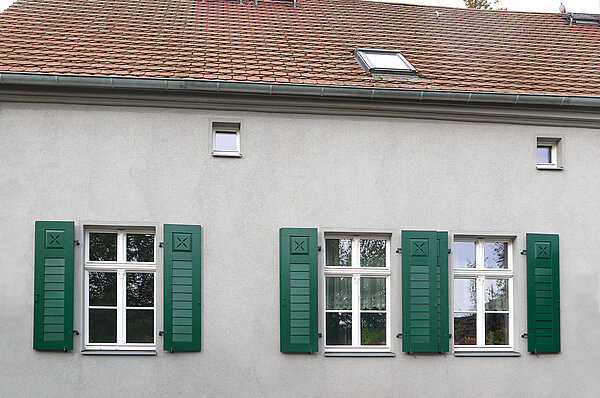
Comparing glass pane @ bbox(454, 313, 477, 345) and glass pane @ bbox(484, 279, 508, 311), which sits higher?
glass pane @ bbox(484, 279, 508, 311)

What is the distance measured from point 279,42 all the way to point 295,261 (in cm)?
310

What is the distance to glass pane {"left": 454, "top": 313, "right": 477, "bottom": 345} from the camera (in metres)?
8.02

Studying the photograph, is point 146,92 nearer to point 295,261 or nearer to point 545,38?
point 295,261

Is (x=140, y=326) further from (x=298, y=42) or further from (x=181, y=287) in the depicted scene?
(x=298, y=42)

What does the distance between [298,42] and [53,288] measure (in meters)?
4.30

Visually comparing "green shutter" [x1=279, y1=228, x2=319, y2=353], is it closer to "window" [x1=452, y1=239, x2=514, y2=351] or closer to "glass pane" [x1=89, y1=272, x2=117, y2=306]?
"window" [x1=452, y1=239, x2=514, y2=351]

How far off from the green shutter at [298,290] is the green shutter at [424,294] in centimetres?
96

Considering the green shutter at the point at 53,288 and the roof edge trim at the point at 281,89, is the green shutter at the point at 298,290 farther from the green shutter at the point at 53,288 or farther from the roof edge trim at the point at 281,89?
the green shutter at the point at 53,288

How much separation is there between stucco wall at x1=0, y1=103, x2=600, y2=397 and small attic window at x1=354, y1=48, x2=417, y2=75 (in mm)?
698

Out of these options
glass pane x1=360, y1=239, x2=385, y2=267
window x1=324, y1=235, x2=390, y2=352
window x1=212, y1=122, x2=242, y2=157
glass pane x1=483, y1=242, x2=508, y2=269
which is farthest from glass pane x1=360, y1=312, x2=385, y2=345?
window x1=212, y1=122, x2=242, y2=157

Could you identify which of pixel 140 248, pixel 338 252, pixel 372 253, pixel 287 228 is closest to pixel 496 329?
pixel 372 253

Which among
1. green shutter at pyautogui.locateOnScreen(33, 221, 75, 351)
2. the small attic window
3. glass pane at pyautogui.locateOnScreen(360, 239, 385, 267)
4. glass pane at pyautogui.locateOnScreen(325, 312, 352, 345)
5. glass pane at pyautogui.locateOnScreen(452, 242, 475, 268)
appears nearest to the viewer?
Answer: green shutter at pyautogui.locateOnScreen(33, 221, 75, 351)

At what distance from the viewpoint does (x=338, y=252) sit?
314 inches

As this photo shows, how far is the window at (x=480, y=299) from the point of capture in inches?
317
